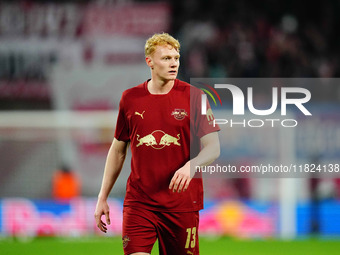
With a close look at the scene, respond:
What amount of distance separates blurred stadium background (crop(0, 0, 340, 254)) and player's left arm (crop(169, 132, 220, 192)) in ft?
16.2

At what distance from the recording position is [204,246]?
9930 millimetres

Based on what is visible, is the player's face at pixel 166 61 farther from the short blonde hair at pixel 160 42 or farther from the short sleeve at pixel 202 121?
the short sleeve at pixel 202 121

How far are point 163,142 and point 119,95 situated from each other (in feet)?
32.8

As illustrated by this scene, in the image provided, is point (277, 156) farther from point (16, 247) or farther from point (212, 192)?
point (16, 247)

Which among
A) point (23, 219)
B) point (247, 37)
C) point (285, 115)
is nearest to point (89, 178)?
point (23, 219)

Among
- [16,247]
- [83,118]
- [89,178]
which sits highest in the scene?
[83,118]

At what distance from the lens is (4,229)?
37.1 feet

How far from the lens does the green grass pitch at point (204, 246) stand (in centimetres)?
934

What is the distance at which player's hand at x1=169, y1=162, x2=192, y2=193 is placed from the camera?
4.29m

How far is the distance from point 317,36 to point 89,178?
7.53 metres

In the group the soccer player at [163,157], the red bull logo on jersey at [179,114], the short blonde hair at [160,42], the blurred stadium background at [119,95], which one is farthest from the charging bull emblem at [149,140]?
the blurred stadium background at [119,95]

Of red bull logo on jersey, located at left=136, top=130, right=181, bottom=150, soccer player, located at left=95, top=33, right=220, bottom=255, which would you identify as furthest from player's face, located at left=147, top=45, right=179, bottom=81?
red bull logo on jersey, located at left=136, top=130, right=181, bottom=150

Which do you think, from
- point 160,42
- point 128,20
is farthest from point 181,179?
point 128,20

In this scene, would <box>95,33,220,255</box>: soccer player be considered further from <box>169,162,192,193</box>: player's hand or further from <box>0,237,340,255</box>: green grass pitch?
<box>0,237,340,255</box>: green grass pitch
